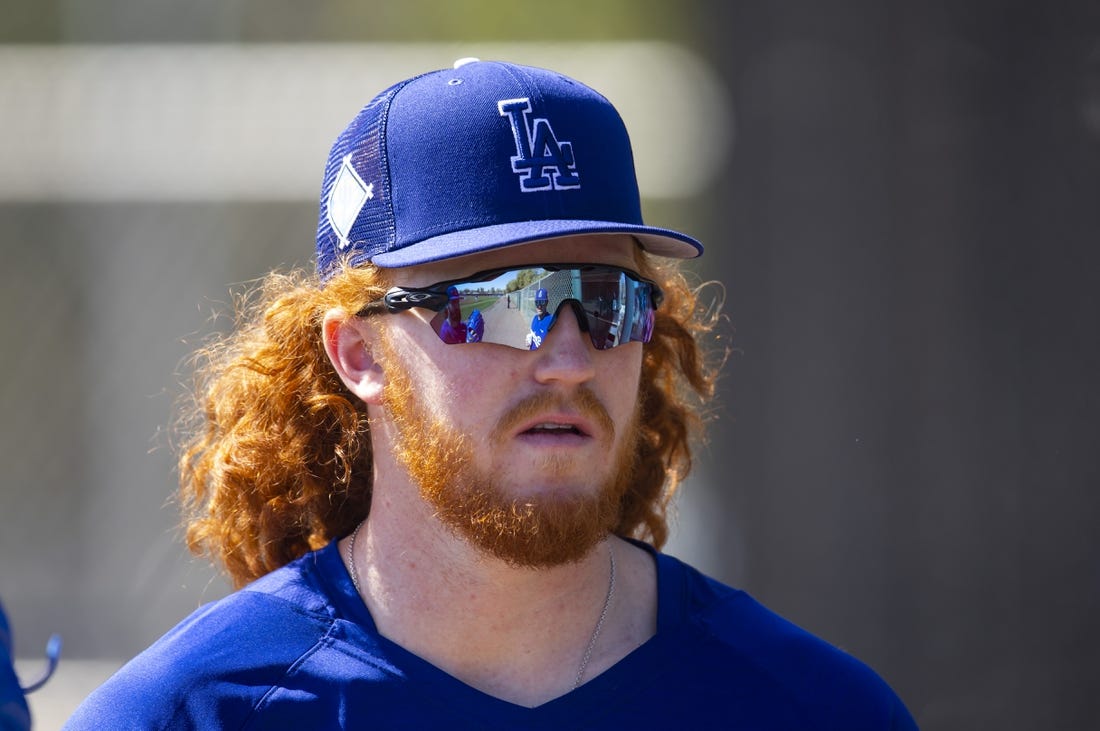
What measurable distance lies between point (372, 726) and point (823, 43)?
123 inches

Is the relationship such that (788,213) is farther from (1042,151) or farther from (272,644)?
(272,644)

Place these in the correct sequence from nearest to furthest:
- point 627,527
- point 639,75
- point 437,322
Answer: point 437,322 < point 627,527 < point 639,75

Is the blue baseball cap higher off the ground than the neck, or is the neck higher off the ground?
the blue baseball cap

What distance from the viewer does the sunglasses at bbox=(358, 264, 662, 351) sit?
6.75 ft

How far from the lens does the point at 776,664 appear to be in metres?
2.11

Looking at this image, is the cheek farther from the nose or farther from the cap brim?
the cap brim

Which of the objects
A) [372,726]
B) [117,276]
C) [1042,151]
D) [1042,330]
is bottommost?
[372,726]

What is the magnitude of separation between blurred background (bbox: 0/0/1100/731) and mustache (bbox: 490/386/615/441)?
2.22 metres

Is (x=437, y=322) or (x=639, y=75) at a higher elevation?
(x=639, y=75)

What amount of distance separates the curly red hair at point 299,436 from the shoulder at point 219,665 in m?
0.38

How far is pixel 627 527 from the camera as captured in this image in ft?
8.81

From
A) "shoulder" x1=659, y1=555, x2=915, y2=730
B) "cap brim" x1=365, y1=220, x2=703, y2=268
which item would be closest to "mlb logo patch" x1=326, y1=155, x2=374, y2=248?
"cap brim" x1=365, y1=220, x2=703, y2=268

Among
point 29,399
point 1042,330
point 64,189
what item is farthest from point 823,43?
point 29,399

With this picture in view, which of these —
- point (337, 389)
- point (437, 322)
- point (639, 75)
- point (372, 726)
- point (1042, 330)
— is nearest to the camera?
point (372, 726)
